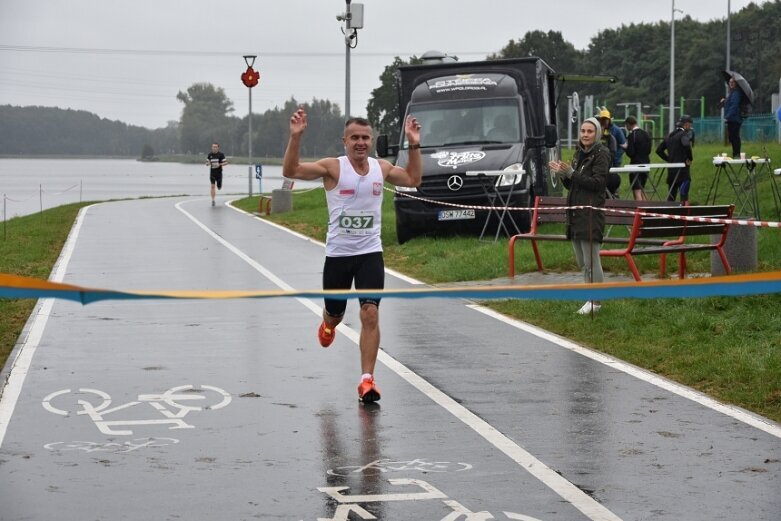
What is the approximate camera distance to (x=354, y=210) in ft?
30.1

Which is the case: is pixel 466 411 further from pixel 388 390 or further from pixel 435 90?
pixel 435 90

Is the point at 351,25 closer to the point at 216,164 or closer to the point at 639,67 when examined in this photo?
the point at 216,164

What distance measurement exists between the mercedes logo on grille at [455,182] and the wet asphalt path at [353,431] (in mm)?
9062

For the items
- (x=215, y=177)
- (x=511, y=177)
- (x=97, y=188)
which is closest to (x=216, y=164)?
(x=215, y=177)

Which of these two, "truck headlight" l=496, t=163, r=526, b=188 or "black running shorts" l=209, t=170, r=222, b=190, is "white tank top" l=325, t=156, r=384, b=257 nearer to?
"truck headlight" l=496, t=163, r=526, b=188

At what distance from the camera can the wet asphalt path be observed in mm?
6363

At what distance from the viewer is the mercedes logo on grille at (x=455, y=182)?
22.5m

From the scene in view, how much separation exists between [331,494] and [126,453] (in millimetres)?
1490

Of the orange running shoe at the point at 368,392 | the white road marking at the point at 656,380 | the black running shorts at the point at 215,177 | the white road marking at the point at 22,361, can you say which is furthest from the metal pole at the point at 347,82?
the orange running shoe at the point at 368,392

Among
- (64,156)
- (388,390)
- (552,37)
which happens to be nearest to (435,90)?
(388,390)

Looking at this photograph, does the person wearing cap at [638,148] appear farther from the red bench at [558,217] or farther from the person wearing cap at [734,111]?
the red bench at [558,217]

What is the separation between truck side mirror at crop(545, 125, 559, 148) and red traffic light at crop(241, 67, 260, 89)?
75.7 feet

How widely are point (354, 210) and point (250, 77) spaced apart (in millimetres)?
36957

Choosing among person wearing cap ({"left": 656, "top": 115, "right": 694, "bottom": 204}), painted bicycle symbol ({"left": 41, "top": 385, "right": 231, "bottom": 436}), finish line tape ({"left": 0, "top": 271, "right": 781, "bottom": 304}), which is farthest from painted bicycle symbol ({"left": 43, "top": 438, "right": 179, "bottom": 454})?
person wearing cap ({"left": 656, "top": 115, "right": 694, "bottom": 204})
